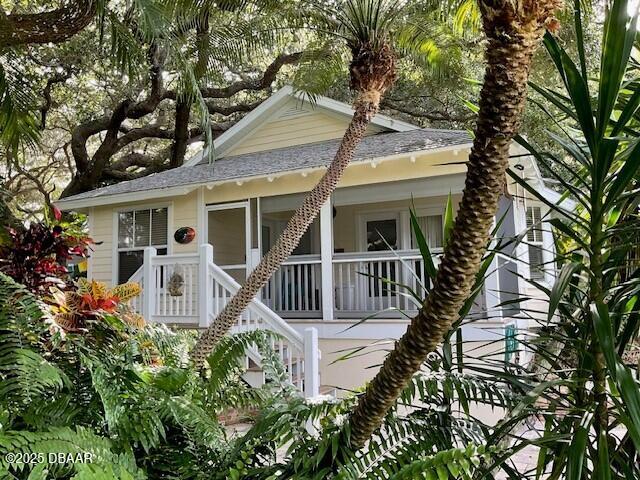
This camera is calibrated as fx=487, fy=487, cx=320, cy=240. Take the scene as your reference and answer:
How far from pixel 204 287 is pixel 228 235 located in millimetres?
4444

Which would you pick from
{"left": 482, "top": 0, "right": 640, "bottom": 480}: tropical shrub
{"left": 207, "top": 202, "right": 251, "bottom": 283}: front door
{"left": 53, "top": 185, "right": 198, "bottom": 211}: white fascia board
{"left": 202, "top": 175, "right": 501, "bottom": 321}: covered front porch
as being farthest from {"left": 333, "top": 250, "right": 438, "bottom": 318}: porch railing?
{"left": 482, "top": 0, "right": 640, "bottom": 480}: tropical shrub

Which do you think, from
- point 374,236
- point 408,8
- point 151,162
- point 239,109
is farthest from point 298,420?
point 151,162

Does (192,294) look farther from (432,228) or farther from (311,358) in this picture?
(432,228)

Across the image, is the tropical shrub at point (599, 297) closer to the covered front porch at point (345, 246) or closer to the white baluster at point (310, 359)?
the white baluster at point (310, 359)

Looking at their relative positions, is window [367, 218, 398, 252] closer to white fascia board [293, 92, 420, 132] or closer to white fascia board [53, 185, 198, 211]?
white fascia board [293, 92, 420, 132]

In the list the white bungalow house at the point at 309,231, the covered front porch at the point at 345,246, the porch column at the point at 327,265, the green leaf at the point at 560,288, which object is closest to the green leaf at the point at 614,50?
the green leaf at the point at 560,288

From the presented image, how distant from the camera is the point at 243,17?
348 inches

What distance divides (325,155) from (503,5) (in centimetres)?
894

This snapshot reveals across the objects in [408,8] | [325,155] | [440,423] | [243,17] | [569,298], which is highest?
[243,17]

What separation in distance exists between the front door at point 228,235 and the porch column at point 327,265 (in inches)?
93.2

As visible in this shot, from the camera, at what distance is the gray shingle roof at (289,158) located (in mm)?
9336

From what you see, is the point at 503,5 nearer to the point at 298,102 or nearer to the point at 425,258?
the point at 425,258

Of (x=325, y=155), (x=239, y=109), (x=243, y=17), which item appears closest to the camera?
(x=243, y=17)

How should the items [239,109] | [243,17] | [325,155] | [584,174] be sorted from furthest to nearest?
[239,109]
[325,155]
[243,17]
[584,174]
